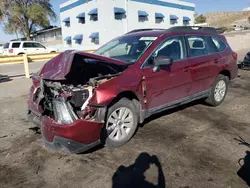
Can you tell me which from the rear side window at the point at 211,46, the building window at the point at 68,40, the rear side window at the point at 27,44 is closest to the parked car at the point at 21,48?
the rear side window at the point at 27,44

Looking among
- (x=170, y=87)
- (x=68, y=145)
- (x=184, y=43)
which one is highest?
(x=184, y=43)

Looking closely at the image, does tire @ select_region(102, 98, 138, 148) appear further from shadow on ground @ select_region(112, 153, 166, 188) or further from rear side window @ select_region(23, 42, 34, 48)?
rear side window @ select_region(23, 42, 34, 48)

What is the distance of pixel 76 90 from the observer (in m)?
3.65

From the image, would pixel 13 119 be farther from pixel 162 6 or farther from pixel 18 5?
pixel 18 5

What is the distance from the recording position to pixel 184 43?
5.08 metres

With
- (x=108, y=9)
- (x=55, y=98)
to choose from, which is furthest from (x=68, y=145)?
(x=108, y=9)

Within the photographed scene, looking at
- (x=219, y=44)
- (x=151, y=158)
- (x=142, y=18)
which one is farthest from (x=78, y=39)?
(x=151, y=158)

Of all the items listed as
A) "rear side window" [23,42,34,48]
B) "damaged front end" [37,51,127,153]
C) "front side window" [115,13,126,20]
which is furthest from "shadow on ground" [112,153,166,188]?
"front side window" [115,13,126,20]

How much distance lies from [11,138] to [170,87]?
9.61 feet

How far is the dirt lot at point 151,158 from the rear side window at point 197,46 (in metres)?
1.30

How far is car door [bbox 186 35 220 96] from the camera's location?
16.9 feet

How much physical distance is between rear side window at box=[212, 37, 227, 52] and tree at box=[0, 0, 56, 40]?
121 feet

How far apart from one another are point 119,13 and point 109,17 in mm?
1732

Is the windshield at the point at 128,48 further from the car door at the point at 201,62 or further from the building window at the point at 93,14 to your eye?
the building window at the point at 93,14
